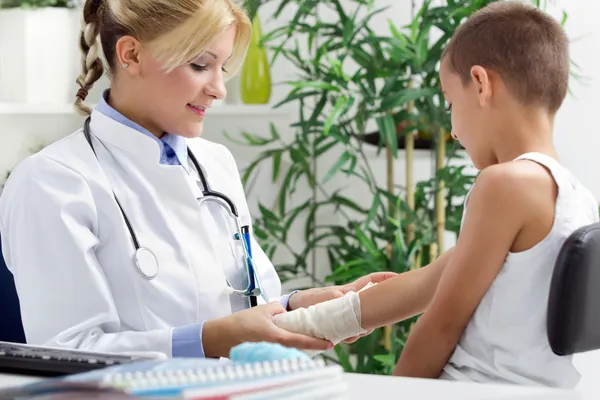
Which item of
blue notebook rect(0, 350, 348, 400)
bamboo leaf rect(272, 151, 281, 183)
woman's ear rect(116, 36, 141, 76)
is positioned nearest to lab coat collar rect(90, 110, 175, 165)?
woman's ear rect(116, 36, 141, 76)

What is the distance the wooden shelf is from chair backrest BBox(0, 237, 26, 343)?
3.34 feet

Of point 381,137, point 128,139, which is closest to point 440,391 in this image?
point 128,139

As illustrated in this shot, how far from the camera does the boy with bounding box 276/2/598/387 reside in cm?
145

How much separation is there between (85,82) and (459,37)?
0.76 m

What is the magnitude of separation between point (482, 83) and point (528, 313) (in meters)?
0.41

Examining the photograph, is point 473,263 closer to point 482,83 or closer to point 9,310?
point 482,83

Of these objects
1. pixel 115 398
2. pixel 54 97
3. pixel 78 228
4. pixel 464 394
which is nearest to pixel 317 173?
pixel 54 97

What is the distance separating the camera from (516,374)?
1.45 metres

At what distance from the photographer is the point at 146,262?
163 centimetres

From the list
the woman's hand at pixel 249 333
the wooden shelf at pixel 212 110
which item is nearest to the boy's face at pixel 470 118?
the woman's hand at pixel 249 333

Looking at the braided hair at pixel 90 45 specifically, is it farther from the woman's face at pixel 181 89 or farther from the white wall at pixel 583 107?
the white wall at pixel 583 107

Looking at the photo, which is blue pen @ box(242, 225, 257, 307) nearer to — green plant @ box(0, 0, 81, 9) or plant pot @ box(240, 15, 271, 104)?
green plant @ box(0, 0, 81, 9)

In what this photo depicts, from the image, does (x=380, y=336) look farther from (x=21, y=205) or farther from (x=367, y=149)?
(x=21, y=205)

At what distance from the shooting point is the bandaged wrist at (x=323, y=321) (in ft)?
5.09
